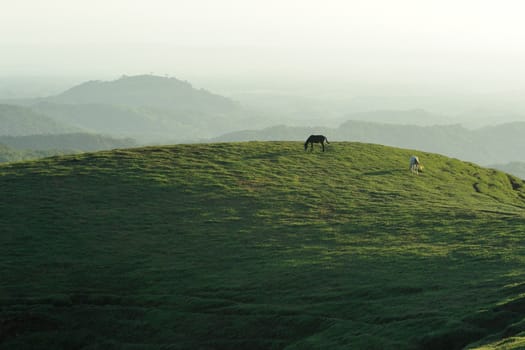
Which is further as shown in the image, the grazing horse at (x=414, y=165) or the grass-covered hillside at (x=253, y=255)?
the grazing horse at (x=414, y=165)

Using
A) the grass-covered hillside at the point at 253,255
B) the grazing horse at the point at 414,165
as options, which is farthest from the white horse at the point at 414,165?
the grass-covered hillside at the point at 253,255

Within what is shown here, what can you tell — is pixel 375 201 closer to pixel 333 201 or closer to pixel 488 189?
pixel 333 201

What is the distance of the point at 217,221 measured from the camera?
1882 inches

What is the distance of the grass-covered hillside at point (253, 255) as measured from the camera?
2550 cm

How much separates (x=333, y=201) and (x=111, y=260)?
75.2ft

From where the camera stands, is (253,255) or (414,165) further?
(414,165)

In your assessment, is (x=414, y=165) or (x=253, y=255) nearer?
(x=253, y=255)

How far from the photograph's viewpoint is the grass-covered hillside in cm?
2550

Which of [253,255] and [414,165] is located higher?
[414,165]

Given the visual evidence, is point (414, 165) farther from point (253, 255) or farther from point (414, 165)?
point (253, 255)

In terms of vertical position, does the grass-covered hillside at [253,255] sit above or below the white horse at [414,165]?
below

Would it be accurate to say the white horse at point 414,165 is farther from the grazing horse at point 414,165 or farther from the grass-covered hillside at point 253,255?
the grass-covered hillside at point 253,255

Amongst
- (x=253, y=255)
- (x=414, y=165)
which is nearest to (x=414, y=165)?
(x=414, y=165)

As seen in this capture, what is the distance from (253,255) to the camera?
38969 millimetres
